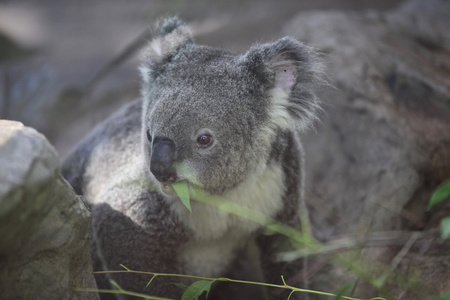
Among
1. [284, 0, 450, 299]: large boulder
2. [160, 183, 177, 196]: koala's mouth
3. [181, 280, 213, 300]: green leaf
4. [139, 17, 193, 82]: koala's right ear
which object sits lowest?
[284, 0, 450, 299]: large boulder

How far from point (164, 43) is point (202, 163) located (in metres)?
0.92

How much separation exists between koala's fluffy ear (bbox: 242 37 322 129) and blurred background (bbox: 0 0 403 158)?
2.57 meters

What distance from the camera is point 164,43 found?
2.88 metres

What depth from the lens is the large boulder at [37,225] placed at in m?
1.51

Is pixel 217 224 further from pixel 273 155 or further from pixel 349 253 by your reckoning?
pixel 349 253

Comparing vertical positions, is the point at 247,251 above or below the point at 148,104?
below

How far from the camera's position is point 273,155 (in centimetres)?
264

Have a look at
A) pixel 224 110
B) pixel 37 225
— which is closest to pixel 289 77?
pixel 224 110

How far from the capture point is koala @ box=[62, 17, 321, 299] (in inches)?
93.5

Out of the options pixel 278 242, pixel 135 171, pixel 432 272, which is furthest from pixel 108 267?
pixel 432 272

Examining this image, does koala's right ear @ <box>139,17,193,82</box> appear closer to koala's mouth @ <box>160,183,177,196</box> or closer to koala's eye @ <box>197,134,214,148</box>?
koala's eye @ <box>197,134,214,148</box>

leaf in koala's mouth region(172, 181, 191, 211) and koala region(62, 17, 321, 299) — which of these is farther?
koala region(62, 17, 321, 299)

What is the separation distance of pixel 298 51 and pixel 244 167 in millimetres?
669

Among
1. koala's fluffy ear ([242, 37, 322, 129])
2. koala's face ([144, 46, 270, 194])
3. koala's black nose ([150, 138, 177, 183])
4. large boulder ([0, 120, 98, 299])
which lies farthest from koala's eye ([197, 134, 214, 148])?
large boulder ([0, 120, 98, 299])
